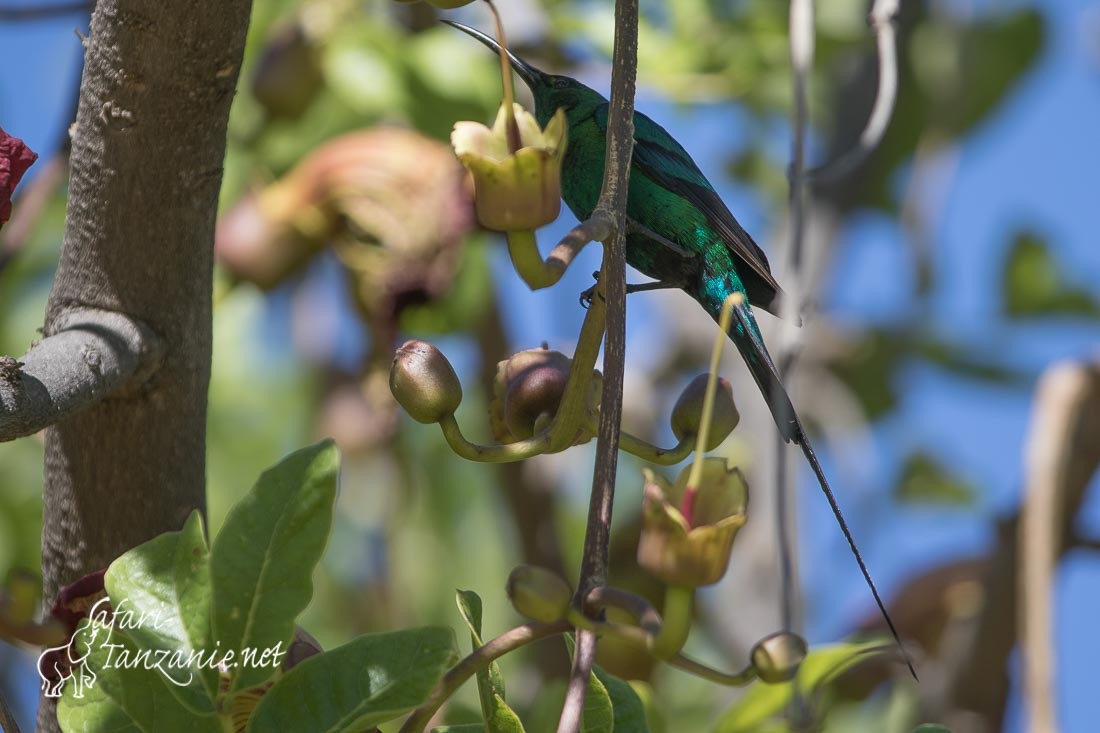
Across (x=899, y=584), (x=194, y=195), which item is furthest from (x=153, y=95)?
(x=899, y=584)

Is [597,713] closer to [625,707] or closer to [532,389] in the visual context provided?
[625,707]

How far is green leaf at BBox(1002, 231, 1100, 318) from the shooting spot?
12.7ft

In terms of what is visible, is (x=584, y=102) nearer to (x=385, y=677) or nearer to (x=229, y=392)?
(x=385, y=677)

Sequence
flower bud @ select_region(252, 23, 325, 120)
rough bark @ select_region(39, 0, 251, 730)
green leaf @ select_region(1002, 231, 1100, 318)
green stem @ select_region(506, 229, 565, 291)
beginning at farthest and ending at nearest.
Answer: green leaf @ select_region(1002, 231, 1100, 318) < flower bud @ select_region(252, 23, 325, 120) < rough bark @ select_region(39, 0, 251, 730) < green stem @ select_region(506, 229, 565, 291)

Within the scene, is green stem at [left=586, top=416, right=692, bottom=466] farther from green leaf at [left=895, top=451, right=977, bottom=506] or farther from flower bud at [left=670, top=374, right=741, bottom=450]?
green leaf at [left=895, top=451, right=977, bottom=506]

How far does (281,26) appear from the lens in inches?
121

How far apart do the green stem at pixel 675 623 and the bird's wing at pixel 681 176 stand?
1072 millimetres

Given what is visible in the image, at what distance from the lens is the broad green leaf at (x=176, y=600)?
3.51 feet

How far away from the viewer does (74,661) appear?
1133 millimetres

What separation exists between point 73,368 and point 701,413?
53cm

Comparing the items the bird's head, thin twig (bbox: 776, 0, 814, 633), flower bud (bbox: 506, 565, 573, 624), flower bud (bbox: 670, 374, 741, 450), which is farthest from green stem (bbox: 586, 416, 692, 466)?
the bird's head

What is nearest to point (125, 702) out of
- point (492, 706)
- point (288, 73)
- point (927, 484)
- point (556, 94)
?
point (492, 706)

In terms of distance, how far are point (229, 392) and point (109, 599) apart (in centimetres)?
268

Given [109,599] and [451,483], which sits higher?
[109,599]
